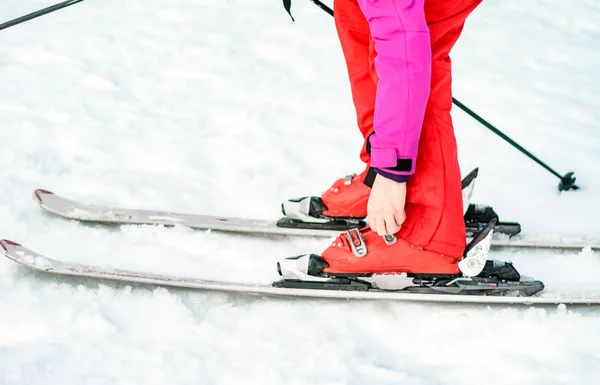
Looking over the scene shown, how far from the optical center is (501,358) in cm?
210

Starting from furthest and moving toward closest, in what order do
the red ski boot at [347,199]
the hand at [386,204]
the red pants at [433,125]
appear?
1. the red ski boot at [347,199]
2. the red pants at [433,125]
3. the hand at [386,204]

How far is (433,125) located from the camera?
2.14m

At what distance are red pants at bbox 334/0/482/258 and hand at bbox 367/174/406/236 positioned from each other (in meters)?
0.18

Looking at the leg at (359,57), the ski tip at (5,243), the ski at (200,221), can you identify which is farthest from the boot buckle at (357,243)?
the ski tip at (5,243)

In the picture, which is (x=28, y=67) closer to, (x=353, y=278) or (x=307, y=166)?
(x=307, y=166)

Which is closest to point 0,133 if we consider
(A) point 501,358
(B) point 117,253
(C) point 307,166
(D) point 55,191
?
(D) point 55,191

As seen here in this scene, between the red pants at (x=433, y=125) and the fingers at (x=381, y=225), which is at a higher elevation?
the red pants at (x=433, y=125)

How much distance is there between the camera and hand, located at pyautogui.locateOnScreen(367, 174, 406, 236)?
1968mm

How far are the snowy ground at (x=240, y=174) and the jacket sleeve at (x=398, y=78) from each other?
67 cm

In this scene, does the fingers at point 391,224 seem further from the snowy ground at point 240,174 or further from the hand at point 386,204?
the snowy ground at point 240,174

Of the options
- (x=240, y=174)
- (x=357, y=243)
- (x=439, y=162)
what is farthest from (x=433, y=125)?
(x=240, y=174)

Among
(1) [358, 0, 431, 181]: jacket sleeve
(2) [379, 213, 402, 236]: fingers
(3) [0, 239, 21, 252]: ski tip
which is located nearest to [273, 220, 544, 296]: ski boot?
(2) [379, 213, 402, 236]: fingers

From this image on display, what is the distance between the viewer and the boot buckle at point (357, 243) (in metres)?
2.33

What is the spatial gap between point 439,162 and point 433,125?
0.12 meters
